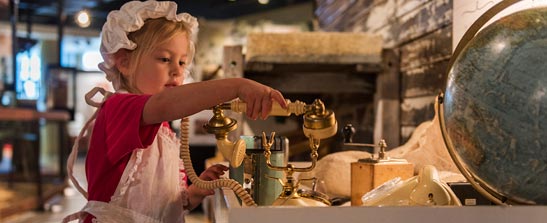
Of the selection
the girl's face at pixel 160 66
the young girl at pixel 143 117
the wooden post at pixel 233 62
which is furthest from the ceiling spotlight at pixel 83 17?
the girl's face at pixel 160 66

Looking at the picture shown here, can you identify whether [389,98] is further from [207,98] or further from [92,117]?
[207,98]

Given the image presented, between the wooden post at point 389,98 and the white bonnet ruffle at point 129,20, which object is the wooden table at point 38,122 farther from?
the white bonnet ruffle at point 129,20

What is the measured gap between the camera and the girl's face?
208 centimetres

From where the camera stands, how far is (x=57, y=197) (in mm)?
9156

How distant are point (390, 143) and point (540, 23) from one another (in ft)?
8.79

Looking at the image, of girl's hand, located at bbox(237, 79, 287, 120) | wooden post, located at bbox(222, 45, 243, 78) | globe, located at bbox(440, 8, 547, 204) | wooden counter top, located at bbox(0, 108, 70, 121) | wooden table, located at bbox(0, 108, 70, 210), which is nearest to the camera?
globe, located at bbox(440, 8, 547, 204)

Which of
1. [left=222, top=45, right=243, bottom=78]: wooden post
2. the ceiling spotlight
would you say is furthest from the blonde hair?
the ceiling spotlight

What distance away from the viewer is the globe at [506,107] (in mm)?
1322

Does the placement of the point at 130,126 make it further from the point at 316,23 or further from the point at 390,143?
the point at 316,23

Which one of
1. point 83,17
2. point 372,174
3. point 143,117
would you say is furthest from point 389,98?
point 83,17

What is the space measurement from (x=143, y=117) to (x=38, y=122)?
5899 mm

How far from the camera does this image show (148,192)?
197 cm

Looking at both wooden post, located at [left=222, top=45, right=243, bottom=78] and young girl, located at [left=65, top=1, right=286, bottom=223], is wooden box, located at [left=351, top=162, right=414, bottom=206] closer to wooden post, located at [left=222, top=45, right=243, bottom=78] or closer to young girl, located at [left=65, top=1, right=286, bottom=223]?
young girl, located at [left=65, top=1, right=286, bottom=223]

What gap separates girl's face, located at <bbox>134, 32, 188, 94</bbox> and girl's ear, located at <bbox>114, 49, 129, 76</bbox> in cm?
8
